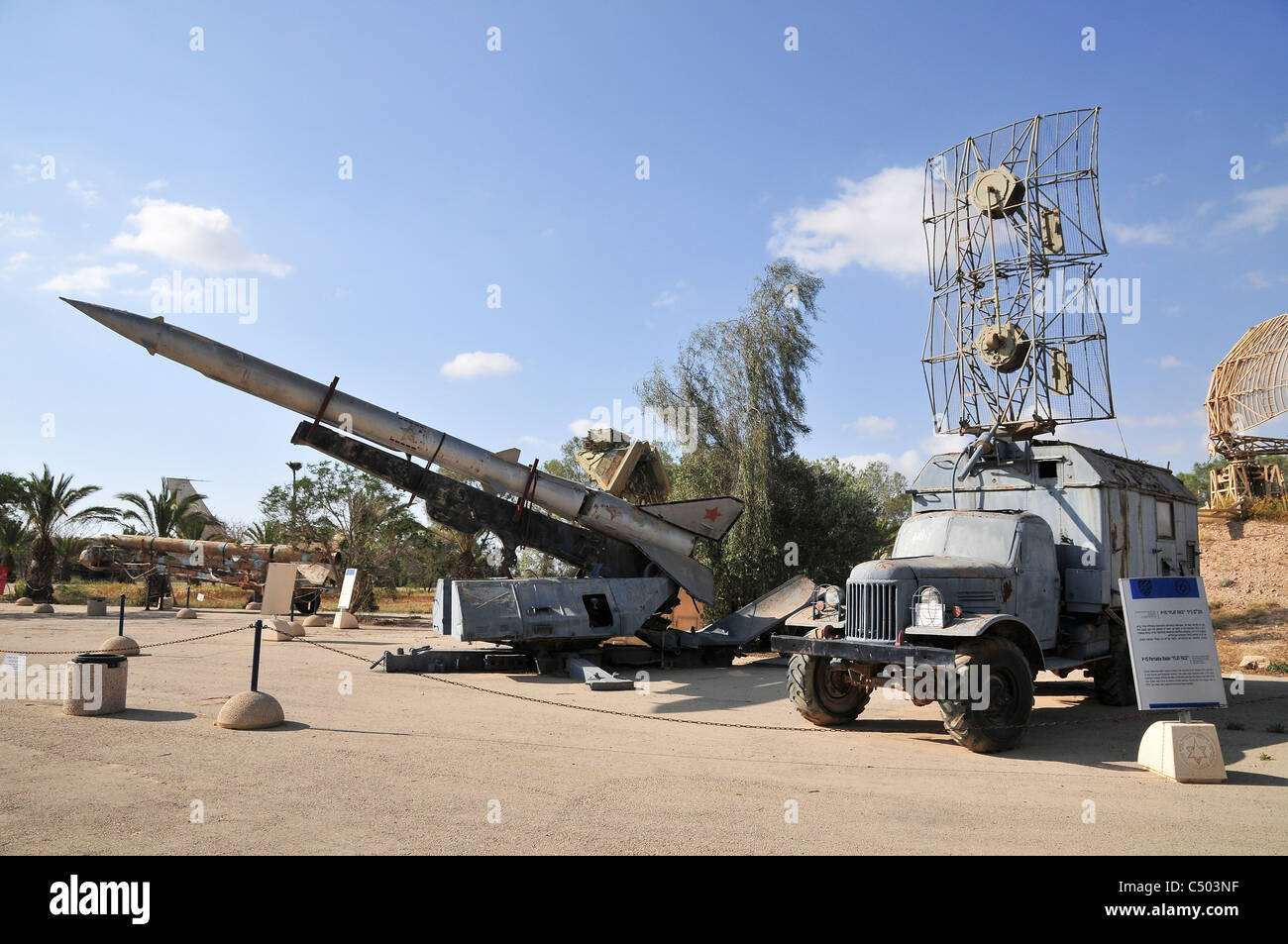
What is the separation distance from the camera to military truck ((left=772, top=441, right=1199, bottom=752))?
7.64 metres

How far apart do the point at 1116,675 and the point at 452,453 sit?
1078 centimetres

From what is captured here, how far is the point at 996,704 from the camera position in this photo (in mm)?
7633

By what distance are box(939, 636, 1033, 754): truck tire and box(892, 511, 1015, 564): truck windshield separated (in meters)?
1.30

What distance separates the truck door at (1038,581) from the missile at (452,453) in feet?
24.0

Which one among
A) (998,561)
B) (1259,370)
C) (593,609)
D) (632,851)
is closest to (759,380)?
(593,609)

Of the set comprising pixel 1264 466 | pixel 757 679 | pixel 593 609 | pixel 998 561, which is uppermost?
pixel 1264 466

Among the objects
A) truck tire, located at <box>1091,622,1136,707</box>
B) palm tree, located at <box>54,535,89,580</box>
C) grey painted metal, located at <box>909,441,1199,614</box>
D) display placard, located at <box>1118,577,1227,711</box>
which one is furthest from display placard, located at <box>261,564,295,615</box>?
palm tree, located at <box>54,535,89,580</box>

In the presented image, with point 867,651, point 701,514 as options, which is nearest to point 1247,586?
point 701,514

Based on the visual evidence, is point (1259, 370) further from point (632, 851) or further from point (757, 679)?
point (632, 851)

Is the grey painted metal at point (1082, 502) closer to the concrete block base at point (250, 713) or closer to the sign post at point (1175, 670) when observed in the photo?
the sign post at point (1175, 670)

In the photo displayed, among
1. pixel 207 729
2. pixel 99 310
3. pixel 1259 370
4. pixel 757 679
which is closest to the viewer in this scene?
pixel 207 729

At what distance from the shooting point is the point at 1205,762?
666cm

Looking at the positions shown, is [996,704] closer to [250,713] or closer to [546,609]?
[250,713]

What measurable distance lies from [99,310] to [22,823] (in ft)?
33.5
